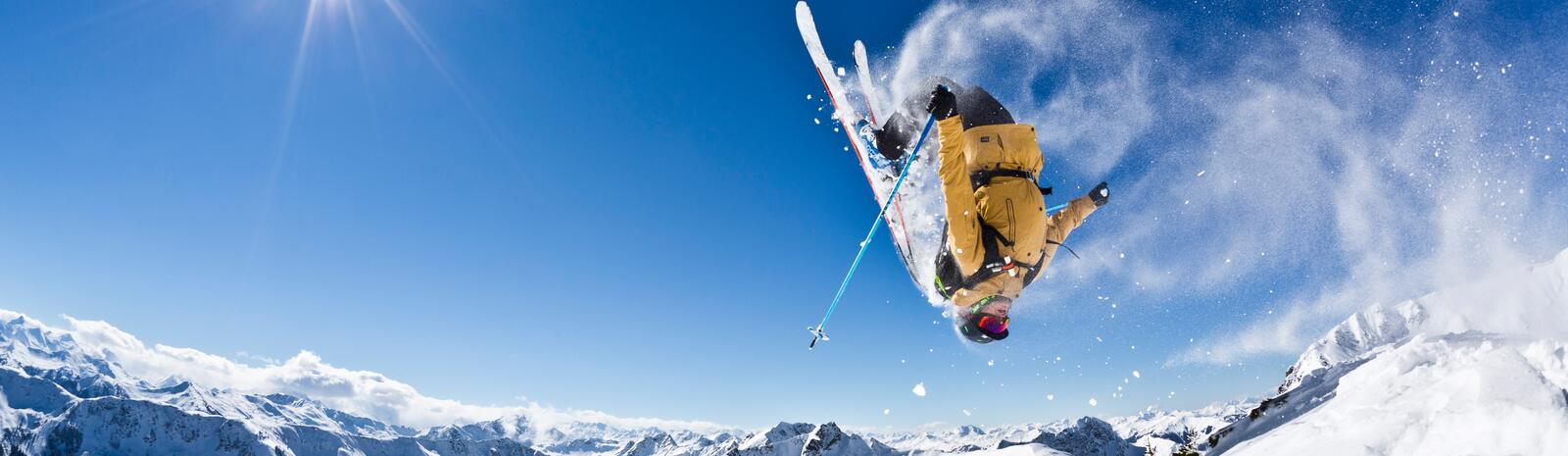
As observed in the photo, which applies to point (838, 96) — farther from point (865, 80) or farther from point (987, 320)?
point (987, 320)

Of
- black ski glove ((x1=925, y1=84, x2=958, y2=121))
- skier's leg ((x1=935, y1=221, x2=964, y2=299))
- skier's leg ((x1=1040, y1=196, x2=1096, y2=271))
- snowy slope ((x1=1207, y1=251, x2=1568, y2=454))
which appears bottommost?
snowy slope ((x1=1207, y1=251, x2=1568, y2=454))

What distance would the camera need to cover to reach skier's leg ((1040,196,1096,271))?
874 centimetres

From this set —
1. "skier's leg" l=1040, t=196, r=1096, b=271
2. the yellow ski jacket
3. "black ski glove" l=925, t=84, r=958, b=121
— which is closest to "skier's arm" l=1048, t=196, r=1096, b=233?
"skier's leg" l=1040, t=196, r=1096, b=271

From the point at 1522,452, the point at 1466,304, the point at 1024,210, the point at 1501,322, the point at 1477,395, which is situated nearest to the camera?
the point at 1522,452

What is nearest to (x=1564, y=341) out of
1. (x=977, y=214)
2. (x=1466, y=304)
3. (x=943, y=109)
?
(x=1466, y=304)

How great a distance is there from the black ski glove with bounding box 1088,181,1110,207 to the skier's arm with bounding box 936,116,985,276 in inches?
86.4

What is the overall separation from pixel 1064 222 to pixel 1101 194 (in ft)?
1.86

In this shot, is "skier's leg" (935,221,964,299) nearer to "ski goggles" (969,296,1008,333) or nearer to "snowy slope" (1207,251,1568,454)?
"ski goggles" (969,296,1008,333)

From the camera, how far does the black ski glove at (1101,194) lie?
8562mm

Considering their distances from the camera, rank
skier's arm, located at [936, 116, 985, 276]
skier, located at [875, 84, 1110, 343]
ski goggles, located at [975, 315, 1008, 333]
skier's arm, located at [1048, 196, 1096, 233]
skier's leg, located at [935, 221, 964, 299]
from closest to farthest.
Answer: skier's arm, located at [936, 116, 985, 276]
skier, located at [875, 84, 1110, 343]
skier's leg, located at [935, 221, 964, 299]
ski goggles, located at [975, 315, 1008, 333]
skier's arm, located at [1048, 196, 1096, 233]

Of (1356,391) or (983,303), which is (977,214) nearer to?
(983,303)

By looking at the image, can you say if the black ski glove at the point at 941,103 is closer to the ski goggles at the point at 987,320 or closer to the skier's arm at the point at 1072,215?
the ski goggles at the point at 987,320

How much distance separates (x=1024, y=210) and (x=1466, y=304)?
14.5 ft

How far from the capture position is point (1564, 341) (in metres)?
5.15
